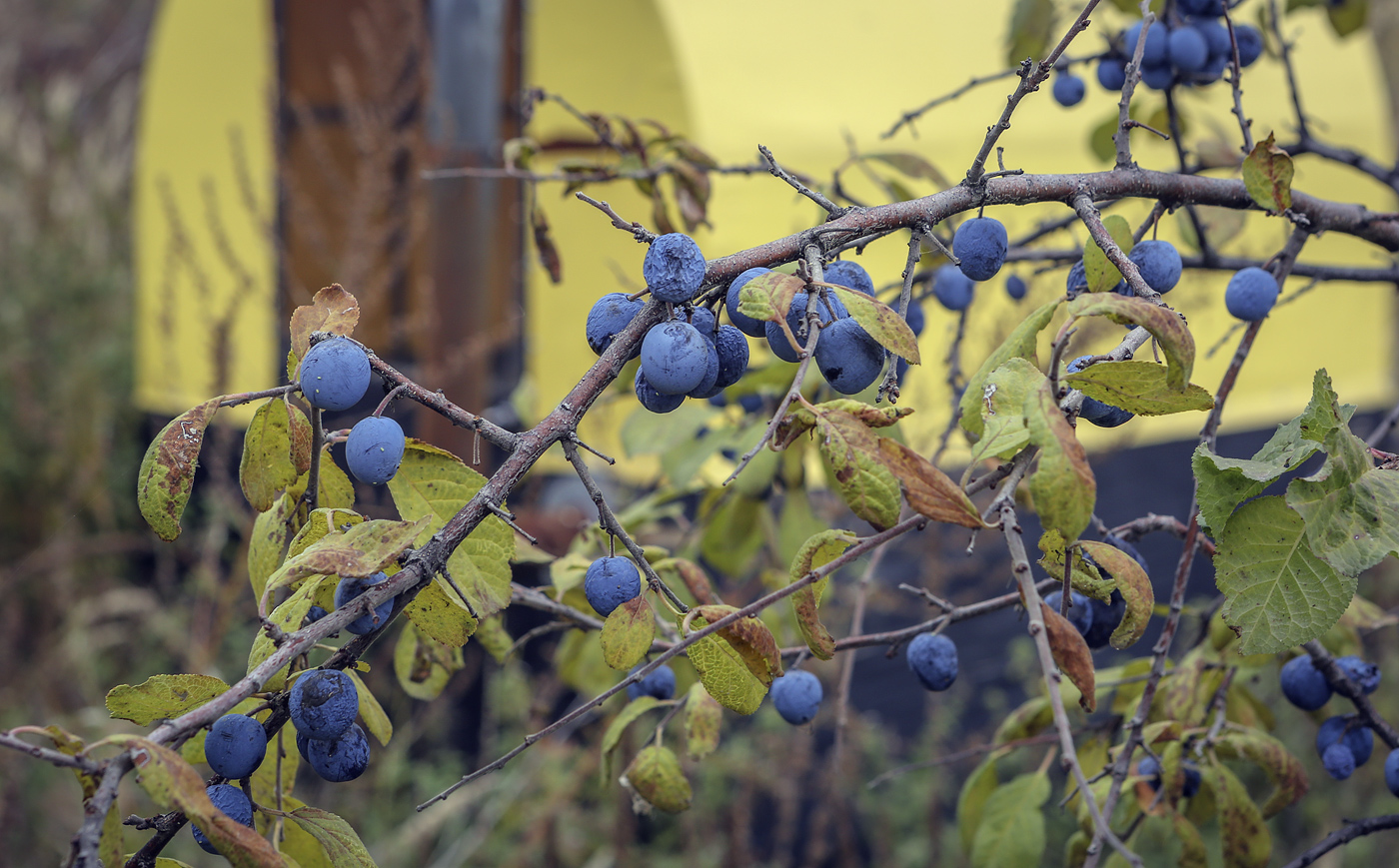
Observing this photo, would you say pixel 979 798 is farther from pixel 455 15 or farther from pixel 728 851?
pixel 455 15

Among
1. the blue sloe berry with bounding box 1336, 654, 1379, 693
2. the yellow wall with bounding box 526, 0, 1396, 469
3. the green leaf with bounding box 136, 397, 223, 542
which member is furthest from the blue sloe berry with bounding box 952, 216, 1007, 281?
the yellow wall with bounding box 526, 0, 1396, 469

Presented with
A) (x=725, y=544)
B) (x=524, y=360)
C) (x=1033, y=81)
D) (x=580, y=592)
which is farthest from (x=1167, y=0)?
(x=524, y=360)

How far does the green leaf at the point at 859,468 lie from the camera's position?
1.68 feet

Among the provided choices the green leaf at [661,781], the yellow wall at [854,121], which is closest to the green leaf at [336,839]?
the green leaf at [661,781]

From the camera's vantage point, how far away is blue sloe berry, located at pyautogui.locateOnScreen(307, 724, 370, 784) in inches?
24.0

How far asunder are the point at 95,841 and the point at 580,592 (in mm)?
581

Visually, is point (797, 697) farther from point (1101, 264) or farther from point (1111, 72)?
point (1111, 72)

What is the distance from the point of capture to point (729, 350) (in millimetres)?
619

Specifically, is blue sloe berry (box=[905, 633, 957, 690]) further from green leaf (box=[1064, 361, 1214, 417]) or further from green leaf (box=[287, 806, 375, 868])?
green leaf (box=[287, 806, 375, 868])

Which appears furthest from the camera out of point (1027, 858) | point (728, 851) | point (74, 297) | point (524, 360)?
point (74, 297)

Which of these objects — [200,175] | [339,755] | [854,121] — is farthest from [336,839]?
[200,175]

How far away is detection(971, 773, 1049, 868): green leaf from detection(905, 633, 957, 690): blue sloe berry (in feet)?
0.51

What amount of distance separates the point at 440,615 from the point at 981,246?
446mm

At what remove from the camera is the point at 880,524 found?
20.8 inches
